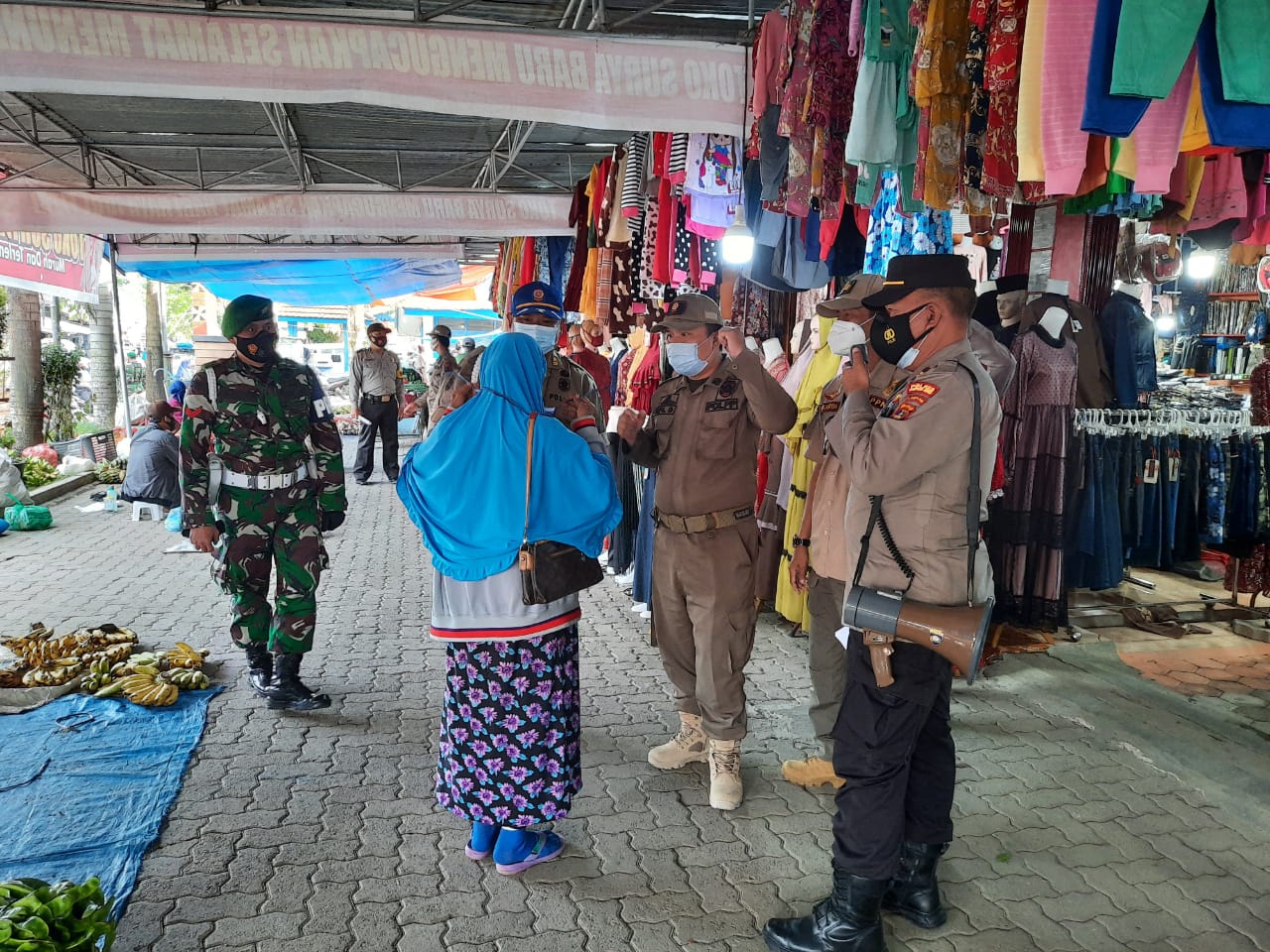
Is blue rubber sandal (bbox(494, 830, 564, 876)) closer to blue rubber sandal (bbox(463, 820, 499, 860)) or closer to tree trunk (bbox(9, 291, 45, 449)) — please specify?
blue rubber sandal (bbox(463, 820, 499, 860))

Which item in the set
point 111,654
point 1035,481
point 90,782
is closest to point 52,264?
point 111,654

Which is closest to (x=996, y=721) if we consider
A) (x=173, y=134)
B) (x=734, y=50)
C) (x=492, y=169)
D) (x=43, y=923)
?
(x=734, y=50)

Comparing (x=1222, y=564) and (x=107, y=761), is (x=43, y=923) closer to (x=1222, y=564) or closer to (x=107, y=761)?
(x=107, y=761)

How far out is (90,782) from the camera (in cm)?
333

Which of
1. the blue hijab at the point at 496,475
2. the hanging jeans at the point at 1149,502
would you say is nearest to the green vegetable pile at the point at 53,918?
the blue hijab at the point at 496,475

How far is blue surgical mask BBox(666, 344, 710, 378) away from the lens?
3301 millimetres

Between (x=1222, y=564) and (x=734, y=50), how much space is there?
584 centimetres

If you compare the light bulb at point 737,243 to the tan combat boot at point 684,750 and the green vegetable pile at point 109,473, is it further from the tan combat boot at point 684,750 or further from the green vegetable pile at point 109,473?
the green vegetable pile at point 109,473

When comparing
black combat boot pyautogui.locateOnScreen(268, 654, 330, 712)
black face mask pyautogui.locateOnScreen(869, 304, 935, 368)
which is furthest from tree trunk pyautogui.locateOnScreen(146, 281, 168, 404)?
black face mask pyautogui.locateOnScreen(869, 304, 935, 368)

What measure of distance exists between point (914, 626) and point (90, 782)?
3.11 meters

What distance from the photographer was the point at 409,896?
8.77 feet

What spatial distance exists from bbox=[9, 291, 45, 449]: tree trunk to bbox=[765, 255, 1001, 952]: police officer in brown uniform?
468 inches

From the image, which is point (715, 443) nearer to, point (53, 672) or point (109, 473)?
point (53, 672)

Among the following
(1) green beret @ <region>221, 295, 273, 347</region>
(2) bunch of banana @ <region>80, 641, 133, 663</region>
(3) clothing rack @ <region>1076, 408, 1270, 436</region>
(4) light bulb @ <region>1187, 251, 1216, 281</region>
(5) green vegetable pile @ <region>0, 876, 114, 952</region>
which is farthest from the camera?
(4) light bulb @ <region>1187, 251, 1216, 281</region>
